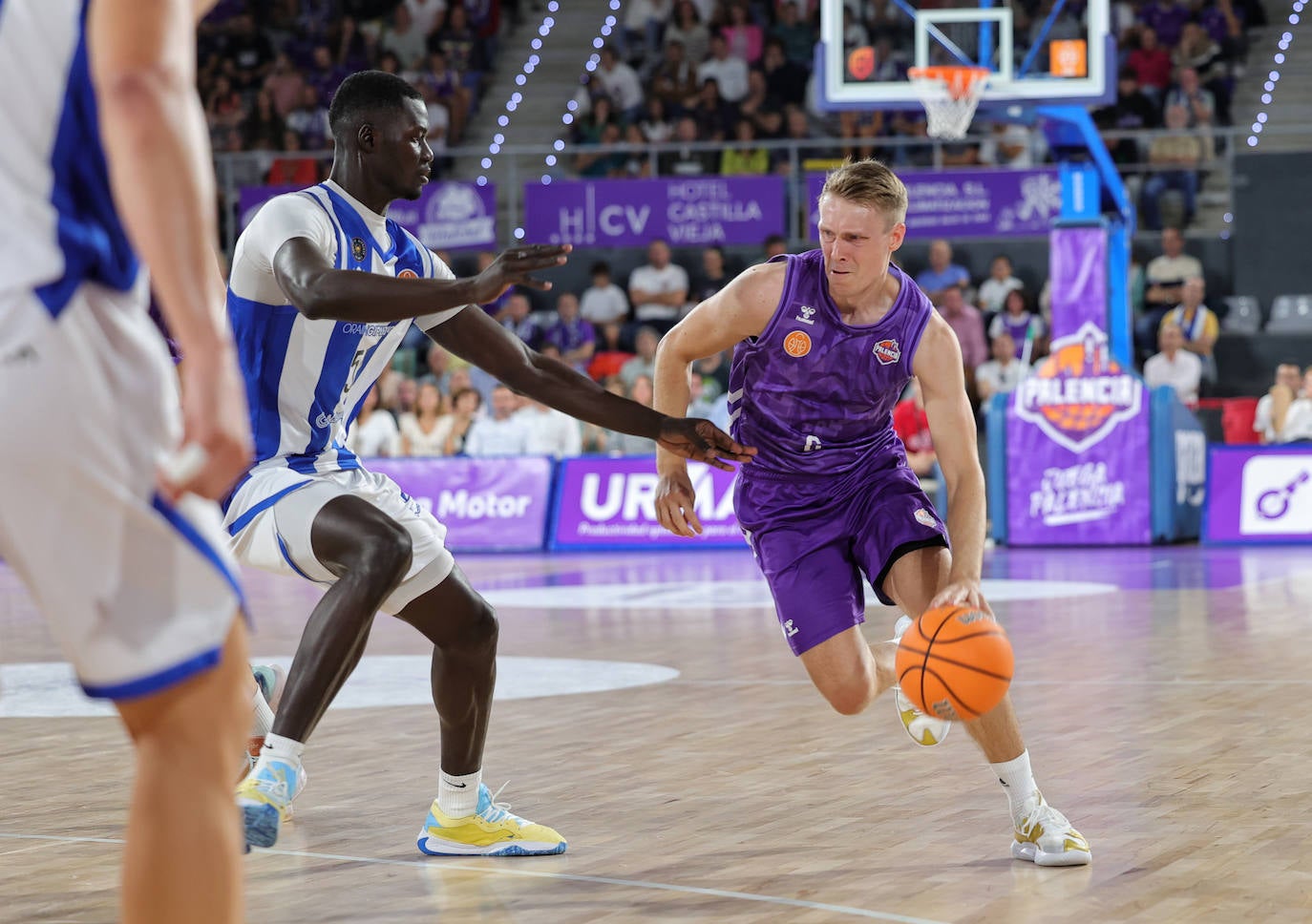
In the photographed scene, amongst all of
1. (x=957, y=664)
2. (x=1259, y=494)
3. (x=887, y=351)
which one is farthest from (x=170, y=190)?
(x=1259, y=494)

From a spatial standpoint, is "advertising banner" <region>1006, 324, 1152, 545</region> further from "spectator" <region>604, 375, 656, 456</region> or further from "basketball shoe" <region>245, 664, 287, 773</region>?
"basketball shoe" <region>245, 664, 287, 773</region>

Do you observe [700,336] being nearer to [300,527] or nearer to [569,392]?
[569,392]

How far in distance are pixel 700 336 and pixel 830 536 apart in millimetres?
702

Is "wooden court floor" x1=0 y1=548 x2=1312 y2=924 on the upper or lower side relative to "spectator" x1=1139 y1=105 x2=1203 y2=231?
lower

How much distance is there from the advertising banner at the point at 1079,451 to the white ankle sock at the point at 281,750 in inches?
449

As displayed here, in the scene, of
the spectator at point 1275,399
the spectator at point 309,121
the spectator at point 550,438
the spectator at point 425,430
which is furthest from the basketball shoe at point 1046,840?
the spectator at point 309,121

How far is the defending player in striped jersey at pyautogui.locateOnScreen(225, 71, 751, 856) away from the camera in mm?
4324

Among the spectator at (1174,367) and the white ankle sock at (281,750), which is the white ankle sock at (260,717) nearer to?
the white ankle sock at (281,750)

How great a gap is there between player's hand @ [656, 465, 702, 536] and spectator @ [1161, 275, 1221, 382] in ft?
42.7

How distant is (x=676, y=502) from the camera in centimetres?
491

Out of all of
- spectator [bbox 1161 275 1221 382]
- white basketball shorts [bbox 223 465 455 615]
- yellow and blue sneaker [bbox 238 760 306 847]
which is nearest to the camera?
yellow and blue sneaker [bbox 238 760 306 847]

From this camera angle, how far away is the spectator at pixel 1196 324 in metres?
17.0

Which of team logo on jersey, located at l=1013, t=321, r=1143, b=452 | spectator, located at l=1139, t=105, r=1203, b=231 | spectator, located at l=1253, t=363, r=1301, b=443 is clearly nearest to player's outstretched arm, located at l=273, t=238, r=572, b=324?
team logo on jersey, located at l=1013, t=321, r=1143, b=452

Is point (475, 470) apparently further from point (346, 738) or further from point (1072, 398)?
point (346, 738)
